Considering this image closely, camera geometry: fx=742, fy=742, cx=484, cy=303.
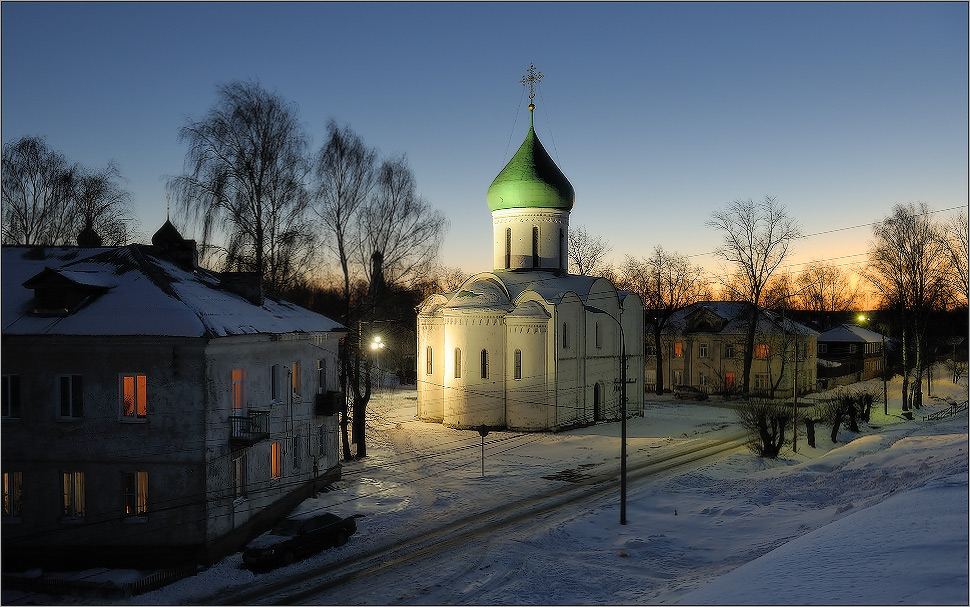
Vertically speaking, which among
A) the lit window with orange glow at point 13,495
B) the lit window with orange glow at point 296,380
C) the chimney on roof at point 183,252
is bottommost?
the lit window with orange glow at point 13,495

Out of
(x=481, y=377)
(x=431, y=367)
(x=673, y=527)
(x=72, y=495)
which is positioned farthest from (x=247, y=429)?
(x=431, y=367)

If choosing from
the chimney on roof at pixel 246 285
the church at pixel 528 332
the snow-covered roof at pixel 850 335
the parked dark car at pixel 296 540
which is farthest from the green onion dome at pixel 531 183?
the snow-covered roof at pixel 850 335

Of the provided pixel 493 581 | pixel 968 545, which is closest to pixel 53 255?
pixel 493 581

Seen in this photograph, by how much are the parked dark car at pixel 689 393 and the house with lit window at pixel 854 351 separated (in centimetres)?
1326

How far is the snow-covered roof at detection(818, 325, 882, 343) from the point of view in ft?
201

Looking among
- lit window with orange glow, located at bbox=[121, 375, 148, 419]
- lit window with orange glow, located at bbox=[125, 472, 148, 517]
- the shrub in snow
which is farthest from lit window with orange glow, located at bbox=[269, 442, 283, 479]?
the shrub in snow

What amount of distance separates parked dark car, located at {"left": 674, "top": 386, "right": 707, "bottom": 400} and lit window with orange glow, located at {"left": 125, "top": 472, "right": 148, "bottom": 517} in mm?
40161

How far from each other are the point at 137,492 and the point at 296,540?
152 inches

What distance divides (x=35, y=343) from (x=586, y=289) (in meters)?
27.4

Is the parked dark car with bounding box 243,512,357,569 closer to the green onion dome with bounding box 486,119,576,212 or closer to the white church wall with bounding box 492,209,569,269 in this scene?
the white church wall with bounding box 492,209,569,269

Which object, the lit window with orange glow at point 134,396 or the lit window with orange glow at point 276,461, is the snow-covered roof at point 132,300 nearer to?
the lit window with orange glow at point 134,396

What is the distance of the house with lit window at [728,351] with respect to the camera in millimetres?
51312

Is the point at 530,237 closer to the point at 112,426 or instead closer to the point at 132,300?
the point at 132,300

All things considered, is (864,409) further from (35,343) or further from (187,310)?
(35,343)
